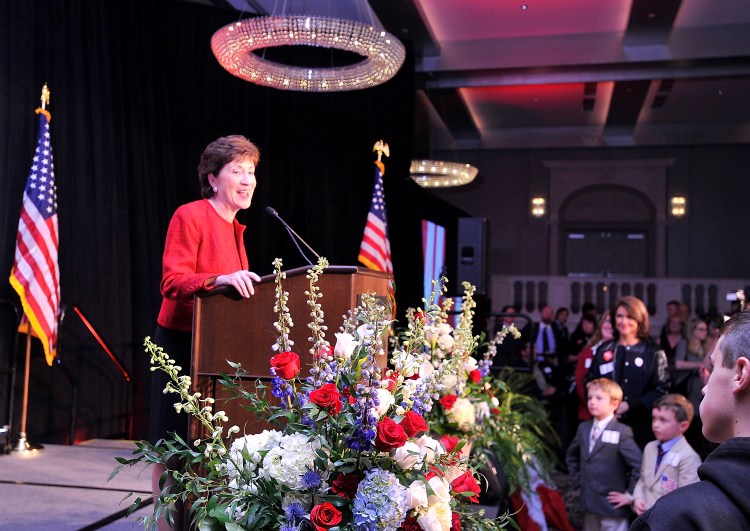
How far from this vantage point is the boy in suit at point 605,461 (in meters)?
4.33

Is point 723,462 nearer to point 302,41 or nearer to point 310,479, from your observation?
point 310,479

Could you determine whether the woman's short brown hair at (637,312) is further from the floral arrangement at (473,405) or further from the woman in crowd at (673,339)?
the woman in crowd at (673,339)

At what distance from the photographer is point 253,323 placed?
2430 millimetres

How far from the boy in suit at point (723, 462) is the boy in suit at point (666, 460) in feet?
9.90

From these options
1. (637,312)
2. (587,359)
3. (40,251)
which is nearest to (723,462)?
(637,312)

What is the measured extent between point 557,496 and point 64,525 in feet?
9.43

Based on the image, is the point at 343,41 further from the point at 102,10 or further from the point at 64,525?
the point at 64,525

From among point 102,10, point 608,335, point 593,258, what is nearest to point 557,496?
point 608,335

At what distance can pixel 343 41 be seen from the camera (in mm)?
5961

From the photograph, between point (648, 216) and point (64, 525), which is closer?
point (64, 525)

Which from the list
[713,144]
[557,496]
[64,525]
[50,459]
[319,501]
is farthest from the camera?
[713,144]

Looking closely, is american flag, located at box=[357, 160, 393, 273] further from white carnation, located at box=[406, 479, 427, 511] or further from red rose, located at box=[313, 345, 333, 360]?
white carnation, located at box=[406, 479, 427, 511]

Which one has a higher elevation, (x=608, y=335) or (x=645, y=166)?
(x=645, y=166)

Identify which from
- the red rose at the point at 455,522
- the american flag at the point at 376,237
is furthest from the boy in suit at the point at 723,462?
the american flag at the point at 376,237
